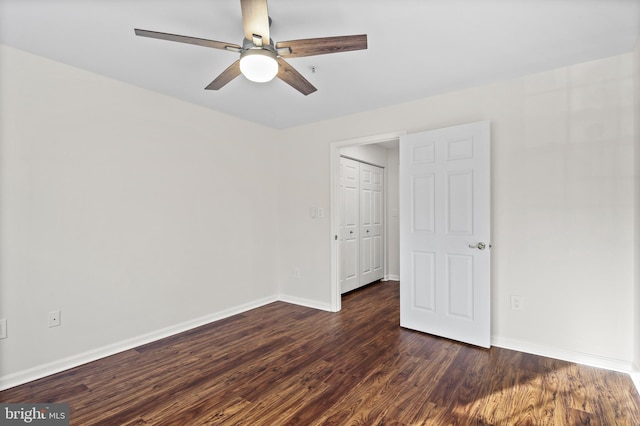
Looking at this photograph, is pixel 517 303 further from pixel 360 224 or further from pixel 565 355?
pixel 360 224

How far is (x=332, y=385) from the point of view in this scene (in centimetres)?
222

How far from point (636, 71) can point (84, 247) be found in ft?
14.7

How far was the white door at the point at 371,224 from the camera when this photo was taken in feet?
16.5

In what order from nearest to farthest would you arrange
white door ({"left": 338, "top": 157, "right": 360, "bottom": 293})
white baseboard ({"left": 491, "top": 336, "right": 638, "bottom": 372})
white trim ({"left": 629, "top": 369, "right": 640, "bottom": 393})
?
1. white trim ({"left": 629, "top": 369, "right": 640, "bottom": 393})
2. white baseboard ({"left": 491, "top": 336, "right": 638, "bottom": 372})
3. white door ({"left": 338, "top": 157, "right": 360, "bottom": 293})

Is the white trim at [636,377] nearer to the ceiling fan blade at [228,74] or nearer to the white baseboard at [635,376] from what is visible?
the white baseboard at [635,376]

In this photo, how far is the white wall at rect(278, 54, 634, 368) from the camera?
2.38 meters

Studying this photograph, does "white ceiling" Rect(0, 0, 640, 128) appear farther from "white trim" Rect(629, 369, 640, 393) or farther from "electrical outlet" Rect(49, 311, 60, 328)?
"white trim" Rect(629, 369, 640, 393)

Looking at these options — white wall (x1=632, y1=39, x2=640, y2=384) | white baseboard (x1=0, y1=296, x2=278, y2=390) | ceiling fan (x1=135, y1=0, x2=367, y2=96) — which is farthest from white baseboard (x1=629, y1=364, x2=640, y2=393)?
white baseboard (x1=0, y1=296, x2=278, y2=390)

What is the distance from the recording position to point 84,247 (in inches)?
102

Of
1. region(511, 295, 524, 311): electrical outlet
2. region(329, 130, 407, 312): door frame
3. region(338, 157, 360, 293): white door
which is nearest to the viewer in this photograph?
region(511, 295, 524, 311): electrical outlet

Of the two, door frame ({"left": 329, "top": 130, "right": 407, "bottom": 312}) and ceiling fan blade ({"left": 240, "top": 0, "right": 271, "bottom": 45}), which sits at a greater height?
ceiling fan blade ({"left": 240, "top": 0, "right": 271, "bottom": 45})

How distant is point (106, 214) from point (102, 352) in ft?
3.88

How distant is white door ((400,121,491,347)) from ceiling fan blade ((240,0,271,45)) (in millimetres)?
2000

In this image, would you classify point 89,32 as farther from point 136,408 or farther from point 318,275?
point 318,275
